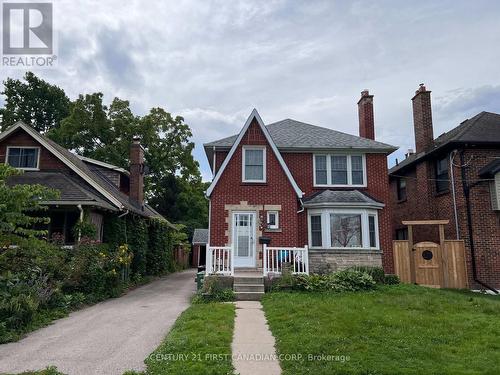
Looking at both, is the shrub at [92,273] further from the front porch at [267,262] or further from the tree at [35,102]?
the tree at [35,102]

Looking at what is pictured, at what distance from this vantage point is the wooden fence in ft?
49.4

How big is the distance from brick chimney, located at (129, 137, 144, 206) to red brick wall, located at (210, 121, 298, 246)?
879 cm

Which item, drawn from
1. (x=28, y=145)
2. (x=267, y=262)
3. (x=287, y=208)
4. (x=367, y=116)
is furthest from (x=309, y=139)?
(x=28, y=145)

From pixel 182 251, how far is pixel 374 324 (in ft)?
93.4

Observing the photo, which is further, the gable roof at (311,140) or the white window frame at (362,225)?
the gable roof at (311,140)

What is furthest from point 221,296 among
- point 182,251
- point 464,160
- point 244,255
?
point 182,251

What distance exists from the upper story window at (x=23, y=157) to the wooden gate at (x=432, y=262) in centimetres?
1683

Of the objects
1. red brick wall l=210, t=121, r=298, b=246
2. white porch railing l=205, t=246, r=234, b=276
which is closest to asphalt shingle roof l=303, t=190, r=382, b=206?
red brick wall l=210, t=121, r=298, b=246

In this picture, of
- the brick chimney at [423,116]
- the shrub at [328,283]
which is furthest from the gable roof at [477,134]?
the shrub at [328,283]

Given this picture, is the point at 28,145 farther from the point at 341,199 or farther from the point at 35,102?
the point at 35,102

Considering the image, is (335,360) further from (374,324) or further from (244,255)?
(244,255)

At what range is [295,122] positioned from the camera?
21562 millimetres

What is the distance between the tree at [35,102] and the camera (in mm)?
41656

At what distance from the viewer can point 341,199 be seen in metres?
16.3
